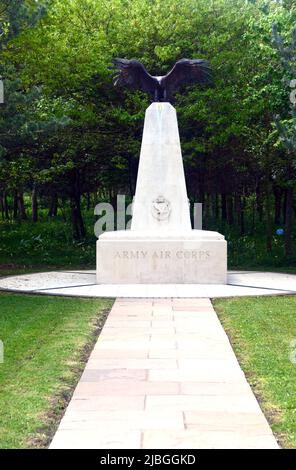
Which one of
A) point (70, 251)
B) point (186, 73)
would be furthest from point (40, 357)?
point (70, 251)

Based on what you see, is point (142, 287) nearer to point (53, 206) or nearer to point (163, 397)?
point (163, 397)

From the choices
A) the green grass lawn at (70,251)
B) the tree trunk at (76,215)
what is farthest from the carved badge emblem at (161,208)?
the tree trunk at (76,215)

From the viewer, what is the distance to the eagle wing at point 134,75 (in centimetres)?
1777

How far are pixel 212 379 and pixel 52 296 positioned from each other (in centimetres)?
745

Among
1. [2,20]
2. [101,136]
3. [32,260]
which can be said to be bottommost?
[32,260]

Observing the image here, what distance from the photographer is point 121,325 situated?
Answer: 10.6m

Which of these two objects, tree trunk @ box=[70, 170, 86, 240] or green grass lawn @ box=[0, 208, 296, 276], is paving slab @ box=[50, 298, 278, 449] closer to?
green grass lawn @ box=[0, 208, 296, 276]

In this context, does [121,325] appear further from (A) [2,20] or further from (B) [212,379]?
(A) [2,20]

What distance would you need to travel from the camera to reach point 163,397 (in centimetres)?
648

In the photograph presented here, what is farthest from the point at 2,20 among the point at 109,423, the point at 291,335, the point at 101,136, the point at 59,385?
the point at 109,423

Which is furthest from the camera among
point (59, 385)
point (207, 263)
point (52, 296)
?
point (207, 263)

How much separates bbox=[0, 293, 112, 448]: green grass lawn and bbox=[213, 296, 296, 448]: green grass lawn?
1846 millimetres

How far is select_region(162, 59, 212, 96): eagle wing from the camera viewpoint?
59.3 feet

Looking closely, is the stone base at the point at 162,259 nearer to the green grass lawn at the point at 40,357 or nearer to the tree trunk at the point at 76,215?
the green grass lawn at the point at 40,357
